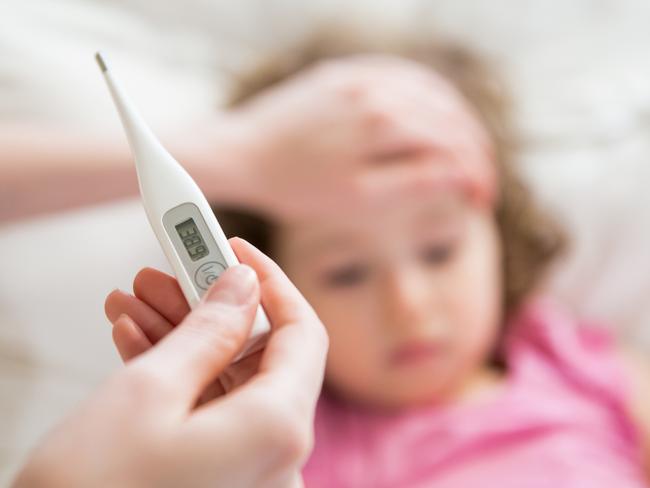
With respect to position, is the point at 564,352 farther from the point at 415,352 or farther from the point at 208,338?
the point at 208,338

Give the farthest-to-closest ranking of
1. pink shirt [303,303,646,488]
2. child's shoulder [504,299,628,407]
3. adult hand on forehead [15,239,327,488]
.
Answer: child's shoulder [504,299,628,407] → pink shirt [303,303,646,488] → adult hand on forehead [15,239,327,488]

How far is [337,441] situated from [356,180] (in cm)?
29

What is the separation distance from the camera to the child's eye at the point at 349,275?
2.20ft

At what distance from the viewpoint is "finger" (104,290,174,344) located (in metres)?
0.34

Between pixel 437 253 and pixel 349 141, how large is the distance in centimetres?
13

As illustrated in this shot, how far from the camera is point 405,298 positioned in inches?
27.7

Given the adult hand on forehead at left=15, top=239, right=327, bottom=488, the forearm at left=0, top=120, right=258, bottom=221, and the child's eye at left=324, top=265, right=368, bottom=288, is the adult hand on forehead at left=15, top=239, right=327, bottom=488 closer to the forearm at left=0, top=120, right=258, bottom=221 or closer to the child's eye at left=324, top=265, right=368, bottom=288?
the forearm at left=0, top=120, right=258, bottom=221

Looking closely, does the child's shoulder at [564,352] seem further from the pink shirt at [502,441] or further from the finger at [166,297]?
the finger at [166,297]

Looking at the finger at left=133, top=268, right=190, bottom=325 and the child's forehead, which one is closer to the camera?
the finger at left=133, top=268, right=190, bottom=325

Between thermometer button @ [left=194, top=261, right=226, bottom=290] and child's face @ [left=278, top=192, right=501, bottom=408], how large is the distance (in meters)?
0.22

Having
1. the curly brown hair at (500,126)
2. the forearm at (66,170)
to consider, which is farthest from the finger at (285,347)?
the curly brown hair at (500,126)

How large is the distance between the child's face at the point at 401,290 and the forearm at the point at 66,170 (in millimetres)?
97

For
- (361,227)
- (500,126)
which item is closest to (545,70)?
(500,126)

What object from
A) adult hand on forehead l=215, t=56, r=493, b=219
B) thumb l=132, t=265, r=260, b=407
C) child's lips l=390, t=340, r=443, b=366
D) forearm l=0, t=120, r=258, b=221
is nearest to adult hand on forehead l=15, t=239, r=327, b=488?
thumb l=132, t=265, r=260, b=407
